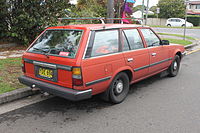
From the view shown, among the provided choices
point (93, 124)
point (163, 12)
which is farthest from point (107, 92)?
point (163, 12)

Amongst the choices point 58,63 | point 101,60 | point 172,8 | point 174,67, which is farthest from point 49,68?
point 172,8

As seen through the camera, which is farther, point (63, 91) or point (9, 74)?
point (9, 74)

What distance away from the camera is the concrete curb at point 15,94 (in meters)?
4.22

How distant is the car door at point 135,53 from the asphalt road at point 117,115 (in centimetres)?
56

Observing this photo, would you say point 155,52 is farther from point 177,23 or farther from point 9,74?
point 177,23

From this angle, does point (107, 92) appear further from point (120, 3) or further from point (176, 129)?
point (120, 3)

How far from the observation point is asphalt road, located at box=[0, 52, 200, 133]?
3.39 metres

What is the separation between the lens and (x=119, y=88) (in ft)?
14.4

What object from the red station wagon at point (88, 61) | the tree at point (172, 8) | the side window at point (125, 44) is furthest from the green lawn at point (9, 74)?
the tree at point (172, 8)

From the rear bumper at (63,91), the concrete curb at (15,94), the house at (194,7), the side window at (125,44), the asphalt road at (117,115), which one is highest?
the house at (194,7)

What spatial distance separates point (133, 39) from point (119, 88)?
114 centimetres

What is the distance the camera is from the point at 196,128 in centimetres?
344

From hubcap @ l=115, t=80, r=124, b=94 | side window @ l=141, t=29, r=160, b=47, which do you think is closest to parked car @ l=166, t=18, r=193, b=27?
side window @ l=141, t=29, r=160, b=47

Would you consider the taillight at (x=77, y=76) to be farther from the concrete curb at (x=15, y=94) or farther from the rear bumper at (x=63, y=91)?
the concrete curb at (x=15, y=94)
